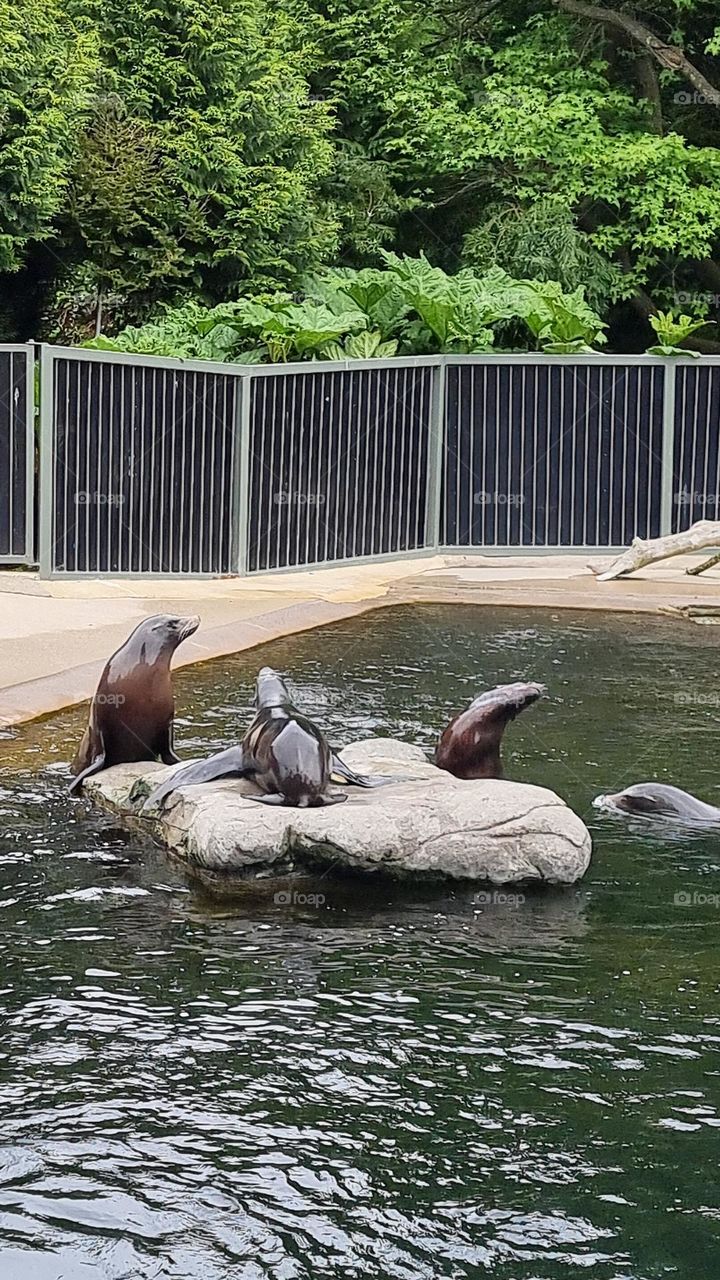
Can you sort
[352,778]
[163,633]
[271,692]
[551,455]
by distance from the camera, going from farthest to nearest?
1. [551,455]
2. [163,633]
3. [271,692]
4. [352,778]

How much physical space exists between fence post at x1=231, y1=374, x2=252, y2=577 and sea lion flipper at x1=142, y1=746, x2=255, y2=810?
708cm

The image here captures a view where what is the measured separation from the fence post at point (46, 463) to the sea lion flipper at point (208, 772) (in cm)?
633

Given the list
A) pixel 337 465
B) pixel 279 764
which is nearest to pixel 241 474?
pixel 337 465

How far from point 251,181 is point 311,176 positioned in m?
1.04

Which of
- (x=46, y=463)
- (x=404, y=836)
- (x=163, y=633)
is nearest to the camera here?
(x=404, y=836)

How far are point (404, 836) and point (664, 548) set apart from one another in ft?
24.9

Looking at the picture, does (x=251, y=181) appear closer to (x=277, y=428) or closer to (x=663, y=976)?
(x=277, y=428)

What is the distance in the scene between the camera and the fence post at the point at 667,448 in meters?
15.6

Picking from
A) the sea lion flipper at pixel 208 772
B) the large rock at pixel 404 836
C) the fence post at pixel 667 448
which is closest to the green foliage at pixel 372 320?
the fence post at pixel 667 448

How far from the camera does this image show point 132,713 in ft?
24.6

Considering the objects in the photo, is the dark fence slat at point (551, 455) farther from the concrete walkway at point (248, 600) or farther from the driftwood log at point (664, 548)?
the driftwood log at point (664, 548)

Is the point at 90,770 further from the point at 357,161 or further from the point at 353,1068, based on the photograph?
the point at 357,161

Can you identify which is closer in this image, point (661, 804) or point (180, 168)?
point (661, 804)

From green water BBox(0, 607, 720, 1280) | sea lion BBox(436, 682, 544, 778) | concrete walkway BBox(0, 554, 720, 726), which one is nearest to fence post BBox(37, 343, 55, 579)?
concrete walkway BBox(0, 554, 720, 726)
